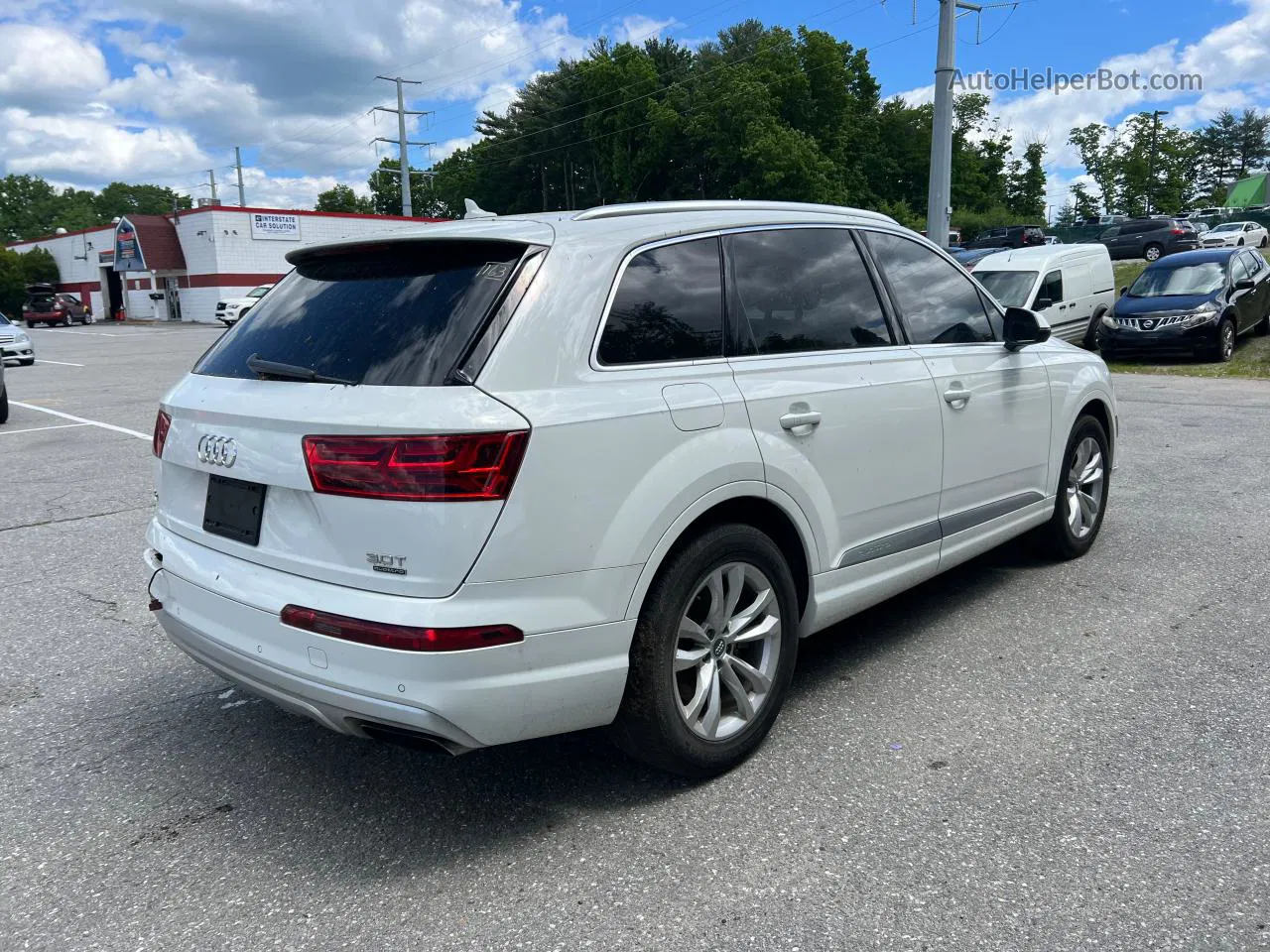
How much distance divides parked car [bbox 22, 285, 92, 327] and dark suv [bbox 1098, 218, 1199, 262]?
1972 inches

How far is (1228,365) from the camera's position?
617 inches

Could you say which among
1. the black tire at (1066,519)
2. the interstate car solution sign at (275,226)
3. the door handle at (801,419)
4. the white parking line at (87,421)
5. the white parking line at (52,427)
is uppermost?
the interstate car solution sign at (275,226)

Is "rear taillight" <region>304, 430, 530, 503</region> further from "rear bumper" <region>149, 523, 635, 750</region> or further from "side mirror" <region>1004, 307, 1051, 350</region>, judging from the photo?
"side mirror" <region>1004, 307, 1051, 350</region>

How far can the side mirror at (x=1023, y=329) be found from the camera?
4676 millimetres

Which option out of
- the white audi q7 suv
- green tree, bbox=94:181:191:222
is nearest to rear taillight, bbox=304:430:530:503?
the white audi q7 suv

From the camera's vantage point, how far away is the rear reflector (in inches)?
101

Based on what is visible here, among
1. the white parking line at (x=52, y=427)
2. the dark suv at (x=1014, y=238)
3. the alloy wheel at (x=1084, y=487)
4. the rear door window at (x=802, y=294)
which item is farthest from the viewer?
the dark suv at (x=1014, y=238)

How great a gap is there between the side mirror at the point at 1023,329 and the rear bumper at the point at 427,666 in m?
2.77

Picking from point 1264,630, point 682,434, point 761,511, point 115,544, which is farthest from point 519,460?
point 115,544

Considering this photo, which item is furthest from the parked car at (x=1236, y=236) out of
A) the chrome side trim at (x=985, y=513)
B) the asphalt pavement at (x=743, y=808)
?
the asphalt pavement at (x=743, y=808)

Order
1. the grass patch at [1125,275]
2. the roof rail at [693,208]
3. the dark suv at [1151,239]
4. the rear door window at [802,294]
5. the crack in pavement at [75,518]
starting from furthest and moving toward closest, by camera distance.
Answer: the dark suv at [1151,239] → the grass patch at [1125,275] → the crack in pavement at [75,518] → the rear door window at [802,294] → the roof rail at [693,208]

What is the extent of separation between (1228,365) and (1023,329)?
13.4 meters

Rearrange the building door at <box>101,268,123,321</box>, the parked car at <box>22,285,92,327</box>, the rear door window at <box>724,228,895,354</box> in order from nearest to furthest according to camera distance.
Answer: the rear door window at <box>724,228,895,354</box>
the parked car at <box>22,285,92,327</box>
the building door at <box>101,268,123,321</box>

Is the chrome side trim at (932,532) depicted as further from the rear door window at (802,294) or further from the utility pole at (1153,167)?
the utility pole at (1153,167)
